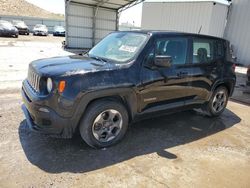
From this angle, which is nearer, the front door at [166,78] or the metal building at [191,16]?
the front door at [166,78]

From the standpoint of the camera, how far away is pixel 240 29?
15914 mm

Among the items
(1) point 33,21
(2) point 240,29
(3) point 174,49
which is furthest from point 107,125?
(1) point 33,21

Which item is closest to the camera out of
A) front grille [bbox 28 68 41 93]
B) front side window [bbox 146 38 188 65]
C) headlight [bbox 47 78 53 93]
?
headlight [bbox 47 78 53 93]

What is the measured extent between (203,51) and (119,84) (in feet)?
7.55

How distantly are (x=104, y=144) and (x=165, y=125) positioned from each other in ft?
5.37

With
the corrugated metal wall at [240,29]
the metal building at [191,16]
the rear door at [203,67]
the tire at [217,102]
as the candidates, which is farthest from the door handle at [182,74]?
the corrugated metal wall at [240,29]

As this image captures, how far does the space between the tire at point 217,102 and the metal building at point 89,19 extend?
13856 millimetres

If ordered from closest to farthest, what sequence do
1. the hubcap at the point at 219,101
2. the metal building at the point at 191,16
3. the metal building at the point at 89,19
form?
the hubcap at the point at 219,101 → the metal building at the point at 191,16 → the metal building at the point at 89,19

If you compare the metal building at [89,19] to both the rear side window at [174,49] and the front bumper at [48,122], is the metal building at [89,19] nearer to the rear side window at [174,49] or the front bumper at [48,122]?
the rear side window at [174,49]

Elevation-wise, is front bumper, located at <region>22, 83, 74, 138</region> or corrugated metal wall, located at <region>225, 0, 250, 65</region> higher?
corrugated metal wall, located at <region>225, 0, 250, 65</region>

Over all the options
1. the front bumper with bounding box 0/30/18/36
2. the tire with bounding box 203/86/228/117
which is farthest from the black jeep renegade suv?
the front bumper with bounding box 0/30/18/36

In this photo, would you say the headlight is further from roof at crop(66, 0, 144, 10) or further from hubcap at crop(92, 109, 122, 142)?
roof at crop(66, 0, 144, 10)

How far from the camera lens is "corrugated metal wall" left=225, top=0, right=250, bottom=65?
609 inches

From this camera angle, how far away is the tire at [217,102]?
5324 millimetres
